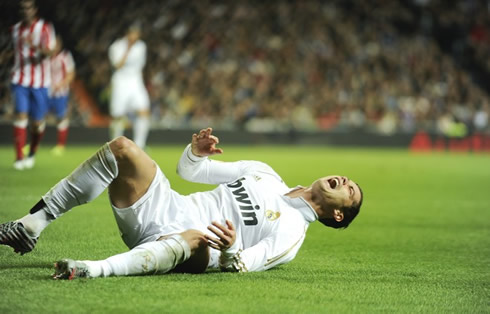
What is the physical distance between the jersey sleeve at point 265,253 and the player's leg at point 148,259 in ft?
0.74

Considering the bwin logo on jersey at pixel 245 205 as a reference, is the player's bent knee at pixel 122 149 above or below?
above

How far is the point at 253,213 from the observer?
501cm

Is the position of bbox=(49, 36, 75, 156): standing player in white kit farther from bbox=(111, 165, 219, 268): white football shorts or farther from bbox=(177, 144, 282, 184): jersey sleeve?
bbox=(111, 165, 219, 268): white football shorts

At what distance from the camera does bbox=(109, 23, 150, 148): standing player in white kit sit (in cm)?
1587

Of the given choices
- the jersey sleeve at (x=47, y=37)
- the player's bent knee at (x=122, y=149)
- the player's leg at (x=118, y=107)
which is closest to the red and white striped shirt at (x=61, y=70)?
the player's leg at (x=118, y=107)

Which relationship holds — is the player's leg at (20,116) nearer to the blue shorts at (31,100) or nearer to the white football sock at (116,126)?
the blue shorts at (31,100)

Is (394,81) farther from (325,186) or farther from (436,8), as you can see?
(325,186)

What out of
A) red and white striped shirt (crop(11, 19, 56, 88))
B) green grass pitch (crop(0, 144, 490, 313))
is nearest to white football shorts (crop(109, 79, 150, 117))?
red and white striped shirt (crop(11, 19, 56, 88))

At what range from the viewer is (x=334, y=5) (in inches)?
1155

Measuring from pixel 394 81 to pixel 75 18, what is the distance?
1249 centimetres

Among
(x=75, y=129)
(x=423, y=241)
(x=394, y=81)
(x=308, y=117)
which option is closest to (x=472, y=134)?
(x=394, y=81)

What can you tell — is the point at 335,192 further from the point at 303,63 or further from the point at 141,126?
the point at 303,63

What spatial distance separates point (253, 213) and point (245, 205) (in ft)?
0.25

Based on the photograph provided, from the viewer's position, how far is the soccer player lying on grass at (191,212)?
4.52m
